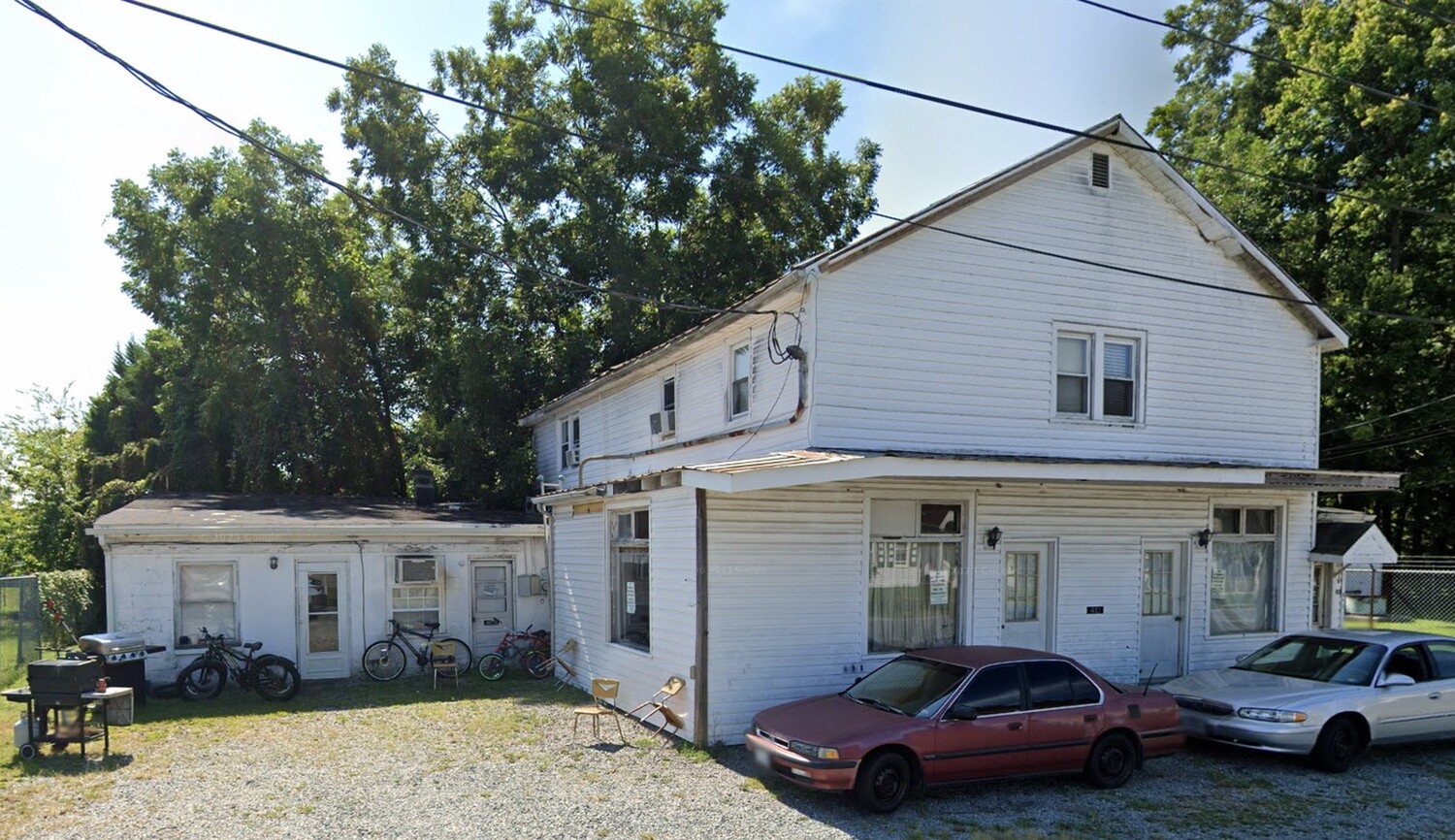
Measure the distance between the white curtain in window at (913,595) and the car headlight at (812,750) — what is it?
3500 millimetres

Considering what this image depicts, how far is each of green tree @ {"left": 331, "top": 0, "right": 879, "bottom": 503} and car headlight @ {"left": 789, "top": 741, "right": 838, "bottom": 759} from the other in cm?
1628

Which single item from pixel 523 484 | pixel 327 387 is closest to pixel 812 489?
pixel 523 484

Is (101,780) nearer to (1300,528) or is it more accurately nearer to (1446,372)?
(1300,528)

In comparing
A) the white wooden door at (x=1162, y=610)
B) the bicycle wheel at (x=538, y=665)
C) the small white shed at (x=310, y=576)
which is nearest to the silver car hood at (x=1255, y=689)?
the white wooden door at (x=1162, y=610)

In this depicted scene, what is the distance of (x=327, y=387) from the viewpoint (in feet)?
85.7

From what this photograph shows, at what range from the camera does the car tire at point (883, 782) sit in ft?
27.9

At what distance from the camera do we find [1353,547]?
14.5 meters

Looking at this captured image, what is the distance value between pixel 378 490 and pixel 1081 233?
2108 centimetres

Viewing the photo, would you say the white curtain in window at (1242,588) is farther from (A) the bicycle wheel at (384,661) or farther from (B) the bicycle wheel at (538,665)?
(A) the bicycle wheel at (384,661)

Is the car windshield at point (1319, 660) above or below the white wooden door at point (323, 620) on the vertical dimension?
above

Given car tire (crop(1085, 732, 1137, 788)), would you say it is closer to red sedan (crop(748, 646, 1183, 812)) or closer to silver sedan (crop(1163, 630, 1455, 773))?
red sedan (crop(748, 646, 1183, 812))

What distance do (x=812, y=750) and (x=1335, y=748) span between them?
5977 millimetres

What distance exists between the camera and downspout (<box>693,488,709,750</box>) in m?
10.8

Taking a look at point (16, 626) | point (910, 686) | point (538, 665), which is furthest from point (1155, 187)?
point (16, 626)
